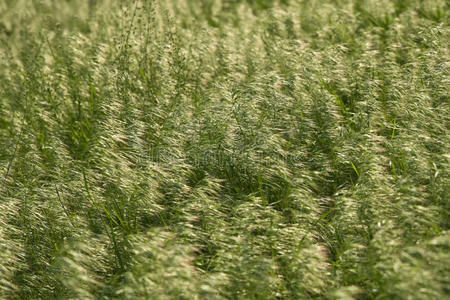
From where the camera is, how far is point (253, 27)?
253 inches

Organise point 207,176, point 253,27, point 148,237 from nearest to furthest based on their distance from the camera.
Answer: point 148,237 → point 207,176 → point 253,27

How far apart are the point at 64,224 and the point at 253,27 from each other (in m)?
3.94

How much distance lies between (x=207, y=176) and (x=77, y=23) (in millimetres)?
4917

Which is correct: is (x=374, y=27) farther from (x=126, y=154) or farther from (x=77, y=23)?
(x=77, y=23)

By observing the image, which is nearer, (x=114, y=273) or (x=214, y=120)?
(x=114, y=273)

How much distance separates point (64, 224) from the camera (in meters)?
3.57

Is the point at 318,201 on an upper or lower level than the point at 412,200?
lower

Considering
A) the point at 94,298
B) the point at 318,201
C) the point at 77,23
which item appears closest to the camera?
the point at 94,298

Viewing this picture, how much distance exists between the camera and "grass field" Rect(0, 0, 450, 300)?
2828 millimetres

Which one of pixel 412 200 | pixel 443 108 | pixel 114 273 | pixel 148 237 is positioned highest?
pixel 443 108

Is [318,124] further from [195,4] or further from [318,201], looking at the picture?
[195,4]

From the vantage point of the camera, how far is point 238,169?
3758mm

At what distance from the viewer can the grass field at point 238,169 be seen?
9.28 ft

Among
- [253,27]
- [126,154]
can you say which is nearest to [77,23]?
[253,27]
